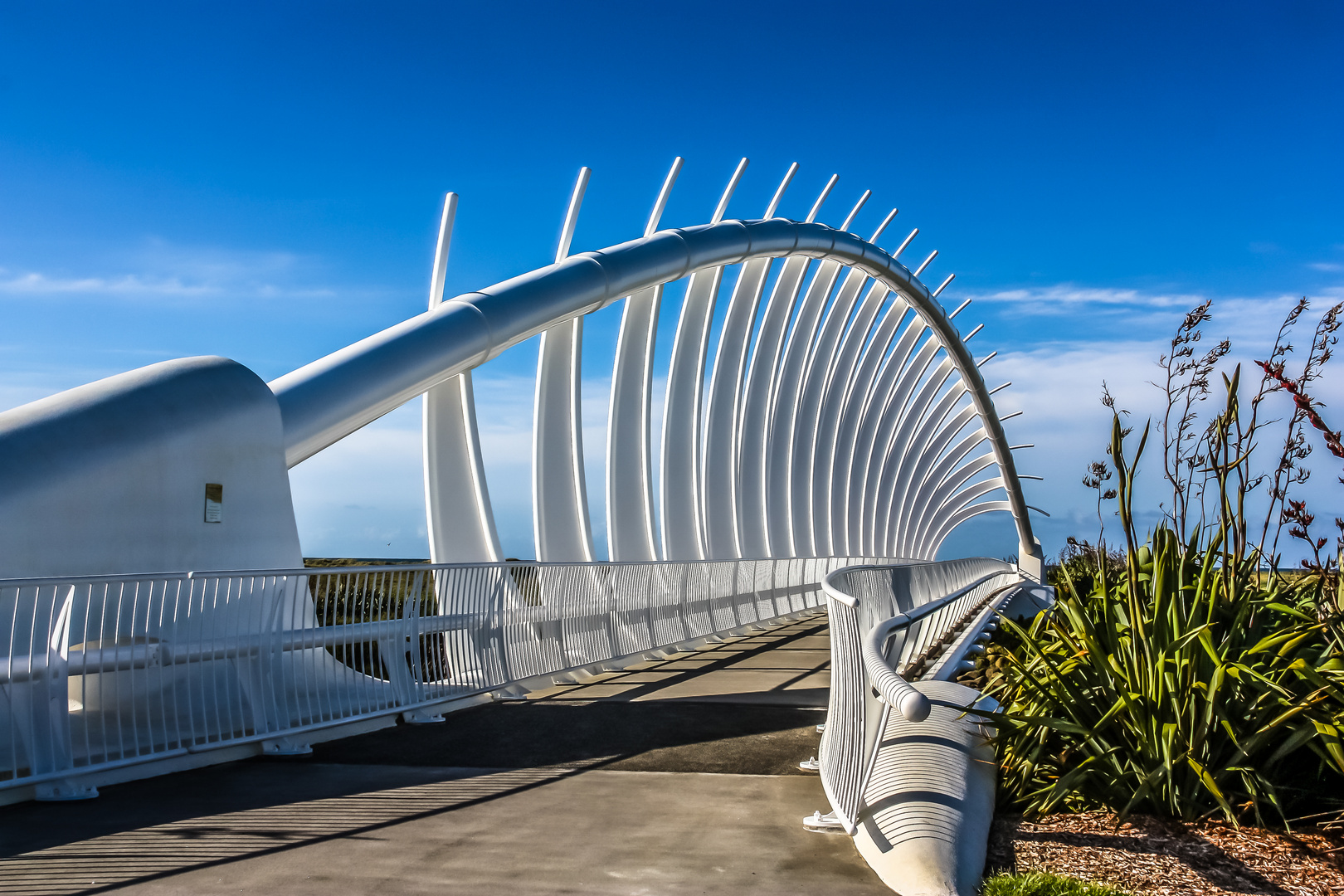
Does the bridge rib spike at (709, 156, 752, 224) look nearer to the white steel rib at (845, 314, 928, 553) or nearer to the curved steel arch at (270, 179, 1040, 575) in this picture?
the curved steel arch at (270, 179, 1040, 575)

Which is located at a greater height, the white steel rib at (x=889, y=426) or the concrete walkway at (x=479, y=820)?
the white steel rib at (x=889, y=426)

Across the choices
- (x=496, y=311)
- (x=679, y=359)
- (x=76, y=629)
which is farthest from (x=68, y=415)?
(x=679, y=359)

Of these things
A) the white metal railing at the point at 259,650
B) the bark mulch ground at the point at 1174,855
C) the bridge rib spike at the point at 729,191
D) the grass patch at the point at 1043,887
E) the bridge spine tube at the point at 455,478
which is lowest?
the bark mulch ground at the point at 1174,855

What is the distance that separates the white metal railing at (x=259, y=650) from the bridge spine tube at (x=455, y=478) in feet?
8.70

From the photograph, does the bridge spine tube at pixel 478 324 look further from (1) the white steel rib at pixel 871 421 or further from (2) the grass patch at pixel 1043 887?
(1) the white steel rib at pixel 871 421

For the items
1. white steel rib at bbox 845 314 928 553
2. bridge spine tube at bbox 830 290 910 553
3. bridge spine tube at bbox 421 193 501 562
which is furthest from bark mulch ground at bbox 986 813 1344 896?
white steel rib at bbox 845 314 928 553

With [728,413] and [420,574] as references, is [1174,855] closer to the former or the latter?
[420,574]

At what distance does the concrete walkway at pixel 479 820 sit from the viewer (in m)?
4.61

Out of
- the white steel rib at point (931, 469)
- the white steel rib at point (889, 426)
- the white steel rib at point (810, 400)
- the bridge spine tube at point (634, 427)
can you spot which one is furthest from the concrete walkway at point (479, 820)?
the white steel rib at point (931, 469)

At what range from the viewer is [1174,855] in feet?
15.7

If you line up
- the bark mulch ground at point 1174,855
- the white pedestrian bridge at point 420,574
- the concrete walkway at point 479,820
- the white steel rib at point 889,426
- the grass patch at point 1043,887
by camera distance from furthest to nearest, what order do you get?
the white steel rib at point 889,426 → the white pedestrian bridge at point 420,574 → the concrete walkway at point 479,820 → the bark mulch ground at point 1174,855 → the grass patch at point 1043,887

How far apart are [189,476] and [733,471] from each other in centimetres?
1716

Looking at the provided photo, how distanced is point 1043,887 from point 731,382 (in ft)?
70.1

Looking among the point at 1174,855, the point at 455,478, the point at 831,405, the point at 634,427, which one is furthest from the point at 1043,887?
the point at 831,405
